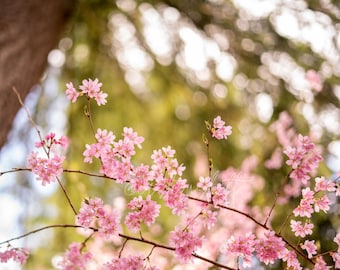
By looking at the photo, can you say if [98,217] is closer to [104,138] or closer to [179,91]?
[104,138]

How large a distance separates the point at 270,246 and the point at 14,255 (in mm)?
661

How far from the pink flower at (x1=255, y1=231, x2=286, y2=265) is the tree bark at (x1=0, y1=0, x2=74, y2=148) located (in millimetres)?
1132

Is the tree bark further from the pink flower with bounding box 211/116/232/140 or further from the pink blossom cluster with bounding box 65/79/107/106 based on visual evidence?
the pink flower with bounding box 211/116/232/140

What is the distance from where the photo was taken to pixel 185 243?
4.01 ft

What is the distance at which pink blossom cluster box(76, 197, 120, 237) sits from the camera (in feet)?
3.98

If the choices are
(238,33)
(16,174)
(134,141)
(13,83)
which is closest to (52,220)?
(16,174)

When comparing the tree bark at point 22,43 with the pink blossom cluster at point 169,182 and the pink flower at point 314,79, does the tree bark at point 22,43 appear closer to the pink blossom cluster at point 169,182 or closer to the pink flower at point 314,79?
the pink blossom cluster at point 169,182

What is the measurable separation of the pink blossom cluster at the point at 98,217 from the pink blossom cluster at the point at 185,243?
0.50 feet

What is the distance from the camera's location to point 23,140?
2941 millimetres

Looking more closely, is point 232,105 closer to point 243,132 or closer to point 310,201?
point 243,132

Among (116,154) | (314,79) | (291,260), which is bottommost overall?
(291,260)

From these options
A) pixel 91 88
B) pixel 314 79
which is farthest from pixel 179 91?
pixel 91 88

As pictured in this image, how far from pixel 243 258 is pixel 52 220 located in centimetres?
228

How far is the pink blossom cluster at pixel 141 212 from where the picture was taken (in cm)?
125
